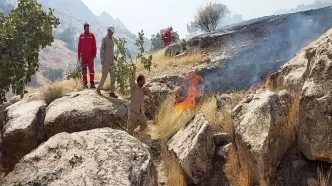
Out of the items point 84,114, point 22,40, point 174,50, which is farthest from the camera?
point 174,50

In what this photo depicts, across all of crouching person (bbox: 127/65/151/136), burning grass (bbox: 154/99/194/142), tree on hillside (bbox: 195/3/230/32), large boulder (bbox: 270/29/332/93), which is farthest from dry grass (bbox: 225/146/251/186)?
tree on hillside (bbox: 195/3/230/32)

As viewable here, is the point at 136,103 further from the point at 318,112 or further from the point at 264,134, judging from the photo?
the point at 318,112

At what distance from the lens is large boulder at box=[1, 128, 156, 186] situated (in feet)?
12.8

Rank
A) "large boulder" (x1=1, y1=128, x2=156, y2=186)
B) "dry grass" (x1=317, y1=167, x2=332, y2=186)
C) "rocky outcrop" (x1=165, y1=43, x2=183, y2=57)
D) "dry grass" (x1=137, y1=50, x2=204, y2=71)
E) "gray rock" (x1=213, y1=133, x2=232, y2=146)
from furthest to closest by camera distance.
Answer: "rocky outcrop" (x1=165, y1=43, x2=183, y2=57)
"dry grass" (x1=137, y1=50, x2=204, y2=71)
"gray rock" (x1=213, y1=133, x2=232, y2=146)
"dry grass" (x1=317, y1=167, x2=332, y2=186)
"large boulder" (x1=1, y1=128, x2=156, y2=186)

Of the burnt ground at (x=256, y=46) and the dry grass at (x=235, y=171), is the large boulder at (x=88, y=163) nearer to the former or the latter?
the dry grass at (x=235, y=171)

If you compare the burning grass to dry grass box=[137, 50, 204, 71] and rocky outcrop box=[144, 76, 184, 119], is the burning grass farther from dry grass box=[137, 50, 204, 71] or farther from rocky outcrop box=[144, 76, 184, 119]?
dry grass box=[137, 50, 204, 71]

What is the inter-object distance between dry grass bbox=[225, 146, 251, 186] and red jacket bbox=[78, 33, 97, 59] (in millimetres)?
5209

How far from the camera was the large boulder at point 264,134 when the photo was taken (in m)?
4.64

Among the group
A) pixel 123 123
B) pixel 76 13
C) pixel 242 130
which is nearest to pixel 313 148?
pixel 242 130

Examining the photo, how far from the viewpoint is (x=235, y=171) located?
515 centimetres

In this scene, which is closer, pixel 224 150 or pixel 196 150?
pixel 196 150

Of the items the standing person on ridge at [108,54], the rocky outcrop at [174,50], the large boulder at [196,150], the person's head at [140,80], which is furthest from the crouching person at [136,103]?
the rocky outcrop at [174,50]

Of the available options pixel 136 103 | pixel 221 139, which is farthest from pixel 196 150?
pixel 136 103

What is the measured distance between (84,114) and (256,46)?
6.18 metres
